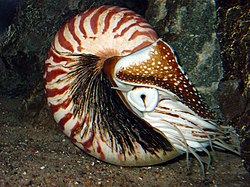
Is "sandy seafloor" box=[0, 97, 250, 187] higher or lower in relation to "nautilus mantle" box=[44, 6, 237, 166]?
lower

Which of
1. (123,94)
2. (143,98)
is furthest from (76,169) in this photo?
(143,98)

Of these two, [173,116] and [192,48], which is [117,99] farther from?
[192,48]

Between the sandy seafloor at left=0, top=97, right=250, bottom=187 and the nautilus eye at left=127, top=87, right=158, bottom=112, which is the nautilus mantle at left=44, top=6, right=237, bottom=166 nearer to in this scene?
the nautilus eye at left=127, top=87, right=158, bottom=112

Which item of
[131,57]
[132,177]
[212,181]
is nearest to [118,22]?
[131,57]

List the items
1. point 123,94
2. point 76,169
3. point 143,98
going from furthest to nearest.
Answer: point 76,169 → point 123,94 → point 143,98

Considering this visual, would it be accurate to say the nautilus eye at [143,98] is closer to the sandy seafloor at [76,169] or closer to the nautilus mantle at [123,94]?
the nautilus mantle at [123,94]

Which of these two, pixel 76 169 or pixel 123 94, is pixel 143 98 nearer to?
pixel 123 94

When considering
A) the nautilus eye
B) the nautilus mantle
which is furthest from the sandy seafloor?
the nautilus eye
